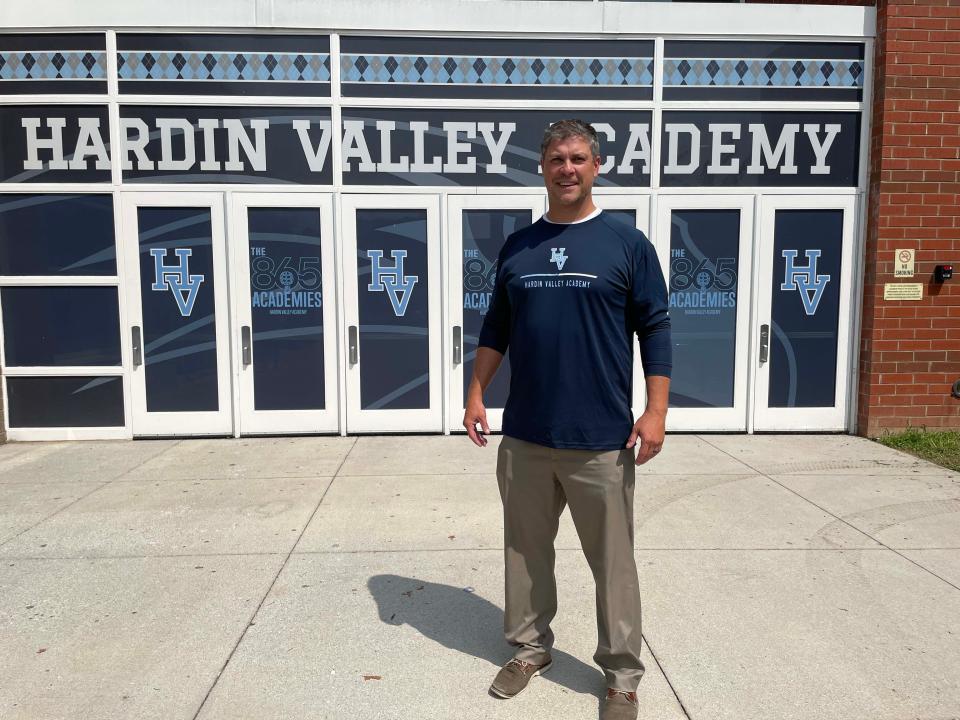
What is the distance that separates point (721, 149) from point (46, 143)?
6.57 m

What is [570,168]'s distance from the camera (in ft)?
8.41

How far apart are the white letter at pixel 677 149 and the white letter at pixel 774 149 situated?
54cm

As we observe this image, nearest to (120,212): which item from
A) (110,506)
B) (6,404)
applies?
(6,404)

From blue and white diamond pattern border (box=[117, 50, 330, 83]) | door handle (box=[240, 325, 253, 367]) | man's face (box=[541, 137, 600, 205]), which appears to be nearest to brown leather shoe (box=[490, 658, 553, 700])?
man's face (box=[541, 137, 600, 205])

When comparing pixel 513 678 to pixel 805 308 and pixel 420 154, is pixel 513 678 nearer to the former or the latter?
pixel 420 154

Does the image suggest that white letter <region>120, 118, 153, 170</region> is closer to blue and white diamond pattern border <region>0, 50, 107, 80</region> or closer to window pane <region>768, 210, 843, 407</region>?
blue and white diamond pattern border <region>0, 50, 107, 80</region>

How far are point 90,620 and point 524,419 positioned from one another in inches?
91.3

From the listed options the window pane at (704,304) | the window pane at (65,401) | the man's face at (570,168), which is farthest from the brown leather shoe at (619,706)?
the window pane at (65,401)

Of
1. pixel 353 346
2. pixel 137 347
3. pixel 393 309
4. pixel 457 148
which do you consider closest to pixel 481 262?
pixel 393 309

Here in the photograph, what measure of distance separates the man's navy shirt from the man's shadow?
98 cm

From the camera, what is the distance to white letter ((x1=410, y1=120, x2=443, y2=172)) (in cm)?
676

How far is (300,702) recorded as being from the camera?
2.64 m

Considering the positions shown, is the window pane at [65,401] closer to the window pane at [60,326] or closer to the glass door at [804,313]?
the window pane at [60,326]

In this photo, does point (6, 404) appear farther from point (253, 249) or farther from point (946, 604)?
point (946, 604)
